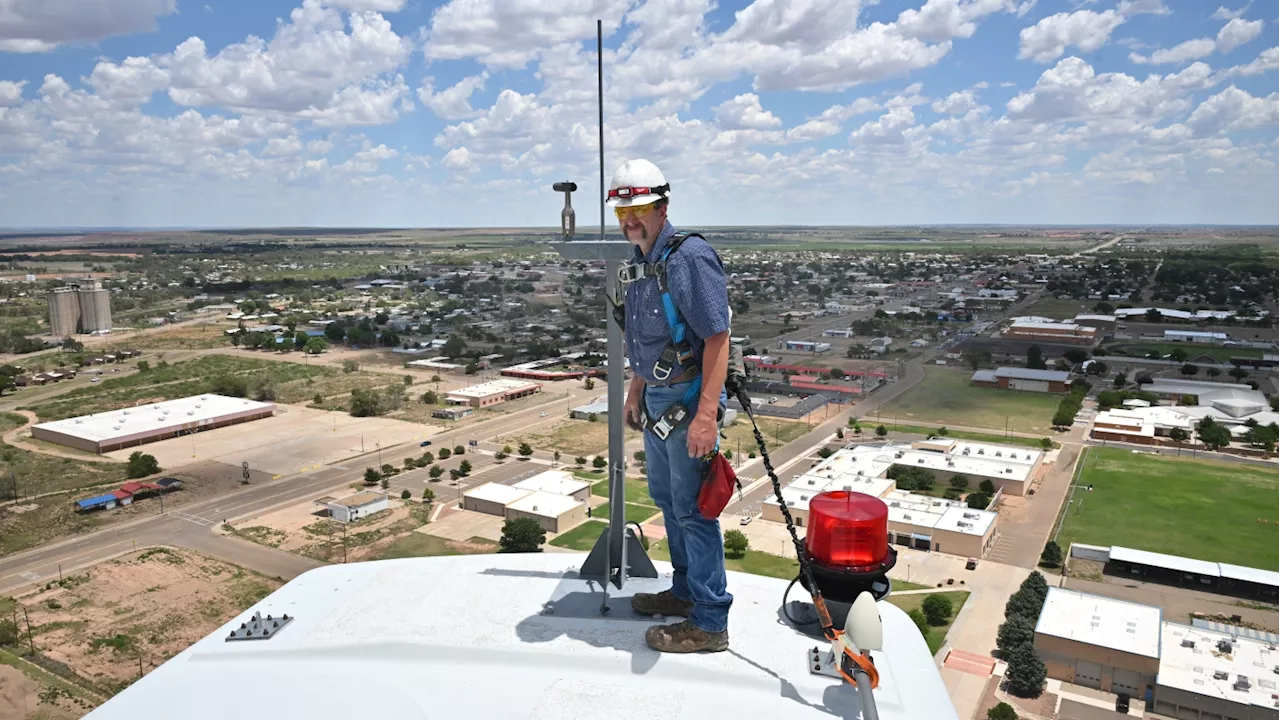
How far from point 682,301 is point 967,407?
33.1 m

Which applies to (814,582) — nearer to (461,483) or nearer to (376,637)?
(376,637)

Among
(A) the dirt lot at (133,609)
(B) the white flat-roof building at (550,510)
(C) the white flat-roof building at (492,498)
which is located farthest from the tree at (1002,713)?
(A) the dirt lot at (133,609)

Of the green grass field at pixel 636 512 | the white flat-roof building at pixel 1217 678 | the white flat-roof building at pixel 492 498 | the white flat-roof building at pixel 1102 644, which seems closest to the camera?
the white flat-roof building at pixel 1217 678

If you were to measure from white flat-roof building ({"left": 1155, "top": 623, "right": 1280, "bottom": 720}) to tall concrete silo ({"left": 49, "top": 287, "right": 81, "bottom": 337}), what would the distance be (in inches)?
2262

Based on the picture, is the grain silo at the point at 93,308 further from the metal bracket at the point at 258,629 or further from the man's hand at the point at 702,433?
the man's hand at the point at 702,433

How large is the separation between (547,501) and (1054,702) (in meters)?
12.0

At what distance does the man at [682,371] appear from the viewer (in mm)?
2584

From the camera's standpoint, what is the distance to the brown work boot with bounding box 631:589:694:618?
2896 millimetres

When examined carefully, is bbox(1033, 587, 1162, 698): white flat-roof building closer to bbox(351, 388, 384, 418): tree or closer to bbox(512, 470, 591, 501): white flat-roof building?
bbox(512, 470, 591, 501): white flat-roof building

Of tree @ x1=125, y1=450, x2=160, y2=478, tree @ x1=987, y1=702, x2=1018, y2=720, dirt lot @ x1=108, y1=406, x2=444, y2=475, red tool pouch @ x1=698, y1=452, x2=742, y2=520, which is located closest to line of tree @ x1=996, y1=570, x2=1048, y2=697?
tree @ x1=987, y1=702, x2=1018, y2=720

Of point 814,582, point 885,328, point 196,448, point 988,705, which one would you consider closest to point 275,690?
point 814,582

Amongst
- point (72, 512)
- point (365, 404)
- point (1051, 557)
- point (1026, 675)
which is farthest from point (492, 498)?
point (1051, 557)

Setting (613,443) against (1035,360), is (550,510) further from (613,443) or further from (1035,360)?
(1035,360)

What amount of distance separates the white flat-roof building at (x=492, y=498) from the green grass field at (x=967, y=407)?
14.6 meters
